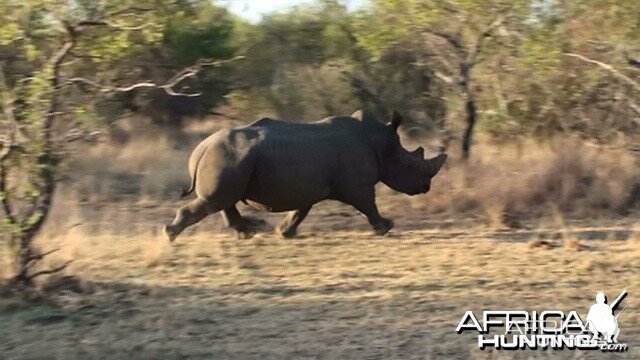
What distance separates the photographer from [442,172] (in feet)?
48.7

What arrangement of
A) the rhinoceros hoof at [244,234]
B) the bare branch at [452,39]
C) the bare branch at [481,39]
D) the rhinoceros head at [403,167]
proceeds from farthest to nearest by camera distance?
the bare branch at [452,39] < the bare branch at [481,39] < the rhinoceros head at [403,167] < the rhinoceros hoof at [244,234]

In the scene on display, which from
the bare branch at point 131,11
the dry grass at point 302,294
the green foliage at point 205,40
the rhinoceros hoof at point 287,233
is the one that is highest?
the green foliage at point 205,40

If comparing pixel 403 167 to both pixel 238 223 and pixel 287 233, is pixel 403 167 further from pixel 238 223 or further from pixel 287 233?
pixel 238 223

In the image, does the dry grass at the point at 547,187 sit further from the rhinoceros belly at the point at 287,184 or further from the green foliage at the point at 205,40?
the green foliage at the point at 205,40

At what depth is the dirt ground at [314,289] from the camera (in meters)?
7.18

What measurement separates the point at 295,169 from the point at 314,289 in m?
2.60

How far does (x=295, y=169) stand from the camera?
11.3 meters

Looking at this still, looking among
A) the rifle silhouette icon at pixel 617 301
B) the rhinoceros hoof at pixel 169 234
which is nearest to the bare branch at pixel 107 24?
the rhinoceros hoof at pixel 169 234

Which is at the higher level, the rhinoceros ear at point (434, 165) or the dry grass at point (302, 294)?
the rhinoceros ear at point (434, 165)

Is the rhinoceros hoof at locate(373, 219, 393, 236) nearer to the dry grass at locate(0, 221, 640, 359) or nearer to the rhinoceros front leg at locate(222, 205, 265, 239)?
the dry grass at locate(0, 221, 640, 359)

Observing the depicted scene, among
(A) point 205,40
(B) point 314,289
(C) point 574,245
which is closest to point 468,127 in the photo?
(C) point 574,245

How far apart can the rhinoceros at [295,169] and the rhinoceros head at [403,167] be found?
0.01 metres

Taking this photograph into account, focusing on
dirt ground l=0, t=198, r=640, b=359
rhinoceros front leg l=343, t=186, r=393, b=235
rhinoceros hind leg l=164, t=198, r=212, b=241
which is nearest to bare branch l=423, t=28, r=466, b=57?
dirt ground l=0, t=198, r=640, b=359

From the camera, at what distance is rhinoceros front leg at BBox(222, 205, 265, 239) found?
11.6 metres
